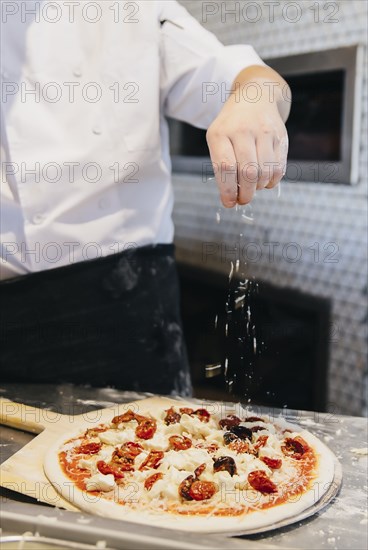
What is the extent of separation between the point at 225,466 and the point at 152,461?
12 centimetres

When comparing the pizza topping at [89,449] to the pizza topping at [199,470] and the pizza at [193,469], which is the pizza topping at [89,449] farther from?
the pizza topping at [199,470]

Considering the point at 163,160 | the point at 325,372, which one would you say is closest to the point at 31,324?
the point at 163,160

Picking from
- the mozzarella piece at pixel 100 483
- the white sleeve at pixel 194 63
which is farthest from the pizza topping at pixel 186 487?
the white sleeve at pixel 194 63

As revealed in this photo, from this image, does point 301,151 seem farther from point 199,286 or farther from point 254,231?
point 199,286

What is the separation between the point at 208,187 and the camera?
2707 millimetres

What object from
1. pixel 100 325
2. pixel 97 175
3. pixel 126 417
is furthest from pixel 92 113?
pixel 126 417

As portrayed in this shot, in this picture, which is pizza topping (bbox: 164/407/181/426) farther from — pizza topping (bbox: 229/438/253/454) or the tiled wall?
the tiled wall

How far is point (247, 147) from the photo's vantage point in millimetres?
1103

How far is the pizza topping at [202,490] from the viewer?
93cm

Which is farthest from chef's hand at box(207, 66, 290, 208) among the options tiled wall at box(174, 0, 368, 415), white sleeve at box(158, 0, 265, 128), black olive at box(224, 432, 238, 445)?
tiled wall at box(174, 0, 368, 415)

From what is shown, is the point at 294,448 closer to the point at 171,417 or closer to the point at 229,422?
the point at 229,422

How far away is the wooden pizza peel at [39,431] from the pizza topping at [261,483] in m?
0.26

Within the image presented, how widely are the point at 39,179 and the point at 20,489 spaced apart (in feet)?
2.21

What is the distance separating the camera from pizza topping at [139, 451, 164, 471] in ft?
3.35
